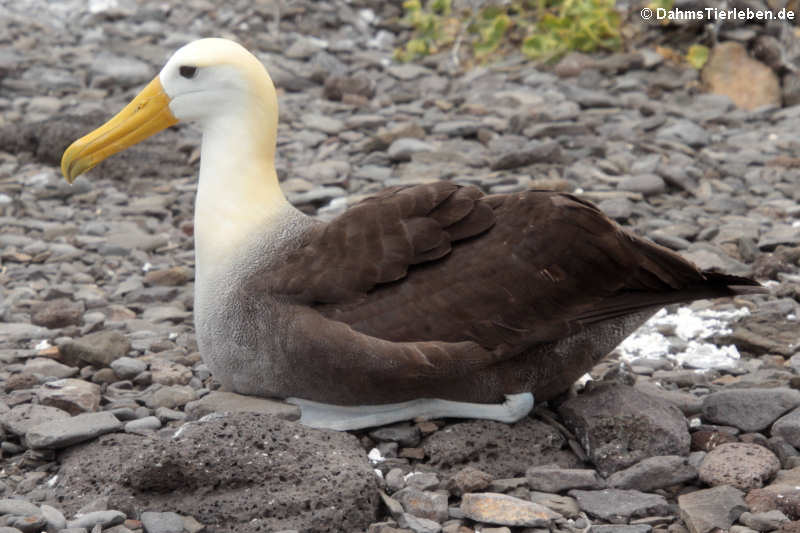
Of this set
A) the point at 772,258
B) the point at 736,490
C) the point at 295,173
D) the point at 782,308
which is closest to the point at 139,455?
the point at 736,490

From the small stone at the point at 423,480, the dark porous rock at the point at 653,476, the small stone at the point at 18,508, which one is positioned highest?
the small stone at the point at 18,508

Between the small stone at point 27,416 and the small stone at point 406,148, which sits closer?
the small stone at point 27,416

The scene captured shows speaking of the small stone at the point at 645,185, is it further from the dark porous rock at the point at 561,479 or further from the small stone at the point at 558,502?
the small stone at the point at 558,502

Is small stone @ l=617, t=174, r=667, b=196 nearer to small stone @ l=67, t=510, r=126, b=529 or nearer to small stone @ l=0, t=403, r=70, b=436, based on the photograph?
small stone @ l=0, t=403, r=70, b=436

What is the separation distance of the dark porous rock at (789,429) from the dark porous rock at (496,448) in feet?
2.50

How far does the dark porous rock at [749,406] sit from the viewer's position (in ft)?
14.7

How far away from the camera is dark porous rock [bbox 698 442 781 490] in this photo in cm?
405

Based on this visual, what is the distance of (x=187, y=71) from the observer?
4812 mm

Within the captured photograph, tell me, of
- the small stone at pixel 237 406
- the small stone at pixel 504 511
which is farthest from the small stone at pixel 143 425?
the small stone at pixel 504 511

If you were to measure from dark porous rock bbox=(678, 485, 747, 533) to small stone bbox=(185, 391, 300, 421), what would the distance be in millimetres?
1472

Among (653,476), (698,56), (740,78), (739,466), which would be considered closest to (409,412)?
(653,476)

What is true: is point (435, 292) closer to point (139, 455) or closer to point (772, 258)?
point (139, 455)

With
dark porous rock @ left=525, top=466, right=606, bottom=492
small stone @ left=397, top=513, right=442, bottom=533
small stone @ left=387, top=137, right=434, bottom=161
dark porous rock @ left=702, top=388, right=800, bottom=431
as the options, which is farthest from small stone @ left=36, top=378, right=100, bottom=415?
small stone @ left=387, top=137, right=434, bottom=161

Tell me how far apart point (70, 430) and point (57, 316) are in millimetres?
1468
